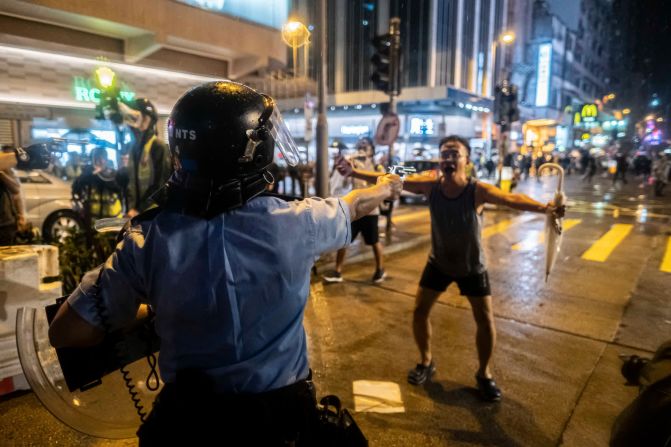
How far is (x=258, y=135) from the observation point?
1.32m

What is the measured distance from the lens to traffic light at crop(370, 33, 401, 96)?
973 centimetres

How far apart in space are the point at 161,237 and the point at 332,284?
16.8 feet

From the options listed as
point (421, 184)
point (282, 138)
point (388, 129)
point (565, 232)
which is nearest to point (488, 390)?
point (421, 184)

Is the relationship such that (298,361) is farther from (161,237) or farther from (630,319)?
(630,319)

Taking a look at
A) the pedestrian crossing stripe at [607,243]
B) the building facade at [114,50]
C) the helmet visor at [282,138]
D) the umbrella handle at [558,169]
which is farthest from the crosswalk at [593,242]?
the helmet visor at [282,138]

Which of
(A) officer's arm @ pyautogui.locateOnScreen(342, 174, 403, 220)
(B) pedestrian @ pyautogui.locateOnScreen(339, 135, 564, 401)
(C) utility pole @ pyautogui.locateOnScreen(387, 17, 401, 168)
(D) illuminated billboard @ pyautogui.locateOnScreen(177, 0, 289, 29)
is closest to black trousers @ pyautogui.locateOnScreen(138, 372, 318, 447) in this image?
(A) officer's arm @ pyautogui.locateOnScreen(342, 174, 403, 220)

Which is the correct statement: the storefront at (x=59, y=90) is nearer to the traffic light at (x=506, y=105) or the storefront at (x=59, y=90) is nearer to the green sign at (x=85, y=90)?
the green sign at (x=85, y=90)

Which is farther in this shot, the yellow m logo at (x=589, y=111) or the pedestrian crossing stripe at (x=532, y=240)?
the yellow m logo at (x=589, y=111)

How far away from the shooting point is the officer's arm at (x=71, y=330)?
1.27 m

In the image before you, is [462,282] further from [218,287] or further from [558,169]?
[218,287]

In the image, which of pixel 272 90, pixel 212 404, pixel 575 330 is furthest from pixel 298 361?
pixel 272 90

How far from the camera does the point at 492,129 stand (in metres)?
40.9

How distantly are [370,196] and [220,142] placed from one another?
2.30 ft

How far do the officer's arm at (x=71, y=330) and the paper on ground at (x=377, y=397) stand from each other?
2.33 metres
